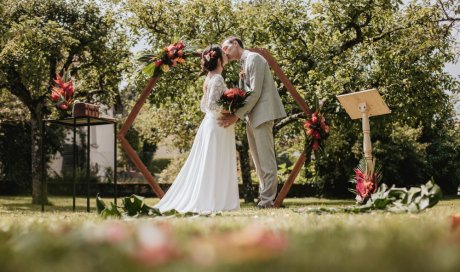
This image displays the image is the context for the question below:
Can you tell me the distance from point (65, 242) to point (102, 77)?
15642 millimetres

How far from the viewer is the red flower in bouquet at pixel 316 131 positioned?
852 centimetres

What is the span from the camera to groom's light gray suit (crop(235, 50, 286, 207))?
7.76 meters

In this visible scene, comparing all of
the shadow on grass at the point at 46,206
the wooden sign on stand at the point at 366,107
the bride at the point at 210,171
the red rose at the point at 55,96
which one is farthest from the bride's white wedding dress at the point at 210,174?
the shadow on grass at the point at 46,206

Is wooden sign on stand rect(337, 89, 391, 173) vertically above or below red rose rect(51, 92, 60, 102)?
below

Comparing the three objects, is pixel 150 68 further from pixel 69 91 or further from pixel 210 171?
pixel 210 171

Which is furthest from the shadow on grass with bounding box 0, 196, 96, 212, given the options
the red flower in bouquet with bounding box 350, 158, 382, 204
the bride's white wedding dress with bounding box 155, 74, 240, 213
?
the red flower in bouquet with bounding box 350, 158, 382, 204

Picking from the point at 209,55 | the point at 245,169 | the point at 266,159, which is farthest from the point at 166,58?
the point at 245,169

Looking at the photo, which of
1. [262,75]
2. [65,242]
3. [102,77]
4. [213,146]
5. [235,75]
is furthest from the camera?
[102,77]

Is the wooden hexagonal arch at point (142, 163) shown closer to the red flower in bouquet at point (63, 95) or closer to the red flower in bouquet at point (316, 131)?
the red flower in bouquet at point (316, 131)

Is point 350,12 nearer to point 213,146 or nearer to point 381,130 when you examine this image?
point 381,130

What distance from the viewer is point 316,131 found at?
8.52m

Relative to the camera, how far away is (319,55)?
15.1 metres

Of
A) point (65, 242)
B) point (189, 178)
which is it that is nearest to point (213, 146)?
point (189, 178)

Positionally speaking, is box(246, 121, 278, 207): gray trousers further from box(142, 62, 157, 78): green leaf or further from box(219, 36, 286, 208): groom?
box(142, 62, 157, 78): green leaf
